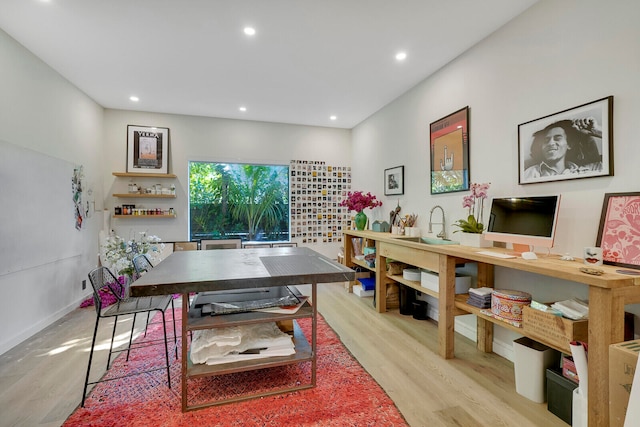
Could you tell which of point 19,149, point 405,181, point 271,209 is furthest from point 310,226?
point 19,149

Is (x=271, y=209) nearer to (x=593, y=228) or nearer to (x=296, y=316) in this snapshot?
(x=296, y=316)

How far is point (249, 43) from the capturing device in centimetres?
264

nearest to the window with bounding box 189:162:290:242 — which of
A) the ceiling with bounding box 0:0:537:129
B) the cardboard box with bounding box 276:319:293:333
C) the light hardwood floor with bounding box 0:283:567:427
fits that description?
the ceiling with bounding box 0:0:537:129

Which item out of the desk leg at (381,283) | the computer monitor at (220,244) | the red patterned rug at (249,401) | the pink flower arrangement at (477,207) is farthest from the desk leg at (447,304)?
the computer monitor at (220,244)

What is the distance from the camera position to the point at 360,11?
221 centimetres

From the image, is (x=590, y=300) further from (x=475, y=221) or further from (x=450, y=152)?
(x=450, y=152)

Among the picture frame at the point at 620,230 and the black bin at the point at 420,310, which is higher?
the picture frame at the point at 620,230

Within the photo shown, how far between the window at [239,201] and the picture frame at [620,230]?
13.6 feet

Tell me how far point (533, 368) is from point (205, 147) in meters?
4.75

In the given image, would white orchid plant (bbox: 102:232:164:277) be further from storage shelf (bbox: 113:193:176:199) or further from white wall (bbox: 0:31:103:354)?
storage shelf (bbox: 113:193:176:199)

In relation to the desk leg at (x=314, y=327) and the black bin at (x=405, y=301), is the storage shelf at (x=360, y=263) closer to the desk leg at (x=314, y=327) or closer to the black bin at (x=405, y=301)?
the black bin at (x=405, y=301)

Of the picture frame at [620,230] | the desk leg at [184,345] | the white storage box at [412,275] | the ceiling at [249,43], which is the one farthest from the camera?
the white storage box at [412,275]

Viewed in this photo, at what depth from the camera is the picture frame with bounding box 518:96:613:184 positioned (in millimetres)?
1727

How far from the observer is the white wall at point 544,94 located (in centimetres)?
166
